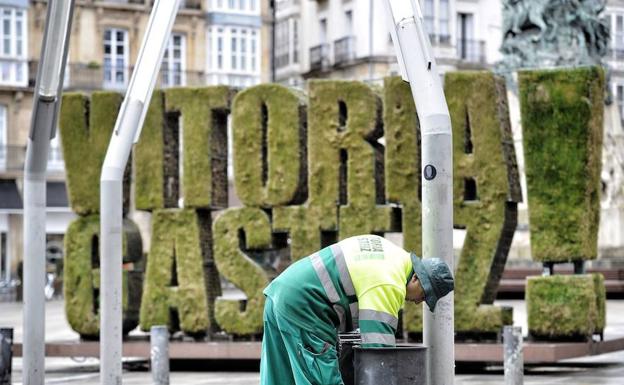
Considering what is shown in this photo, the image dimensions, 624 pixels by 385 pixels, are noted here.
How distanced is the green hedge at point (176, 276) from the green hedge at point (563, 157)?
4325mm

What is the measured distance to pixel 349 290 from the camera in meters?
9.03

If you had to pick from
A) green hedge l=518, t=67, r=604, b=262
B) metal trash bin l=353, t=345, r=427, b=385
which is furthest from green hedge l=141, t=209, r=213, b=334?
metal trash bin l=353, t=345, r=427, b=385

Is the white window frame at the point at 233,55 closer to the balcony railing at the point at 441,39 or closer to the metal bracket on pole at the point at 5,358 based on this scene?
the balcony railing at the point at 441,39

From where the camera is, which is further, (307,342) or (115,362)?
(115,362)

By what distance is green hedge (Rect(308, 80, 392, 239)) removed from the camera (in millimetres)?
19234

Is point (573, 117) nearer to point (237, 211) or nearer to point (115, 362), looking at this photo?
point (237, 211)

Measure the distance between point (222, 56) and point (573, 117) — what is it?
44.4m

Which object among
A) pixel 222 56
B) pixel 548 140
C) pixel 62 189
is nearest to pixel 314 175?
pixel 548 140

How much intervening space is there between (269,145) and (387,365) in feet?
36.5

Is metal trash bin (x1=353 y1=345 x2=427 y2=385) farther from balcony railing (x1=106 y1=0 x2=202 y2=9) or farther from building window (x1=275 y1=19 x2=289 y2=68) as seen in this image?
building window (x1=275 y1=19 x2=289 y2=68)

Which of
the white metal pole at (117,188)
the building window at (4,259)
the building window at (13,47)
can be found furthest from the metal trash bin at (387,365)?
the building window at (13,47)

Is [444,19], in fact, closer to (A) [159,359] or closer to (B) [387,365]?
(A) [159,359]

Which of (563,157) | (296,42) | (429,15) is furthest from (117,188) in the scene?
(296,42)

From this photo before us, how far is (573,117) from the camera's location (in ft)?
60.6
